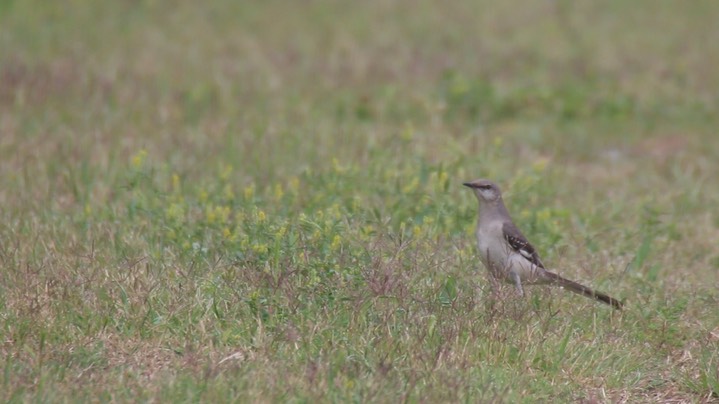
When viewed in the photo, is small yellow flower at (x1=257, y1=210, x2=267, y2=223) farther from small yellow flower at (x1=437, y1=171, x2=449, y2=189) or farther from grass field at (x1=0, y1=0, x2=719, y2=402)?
small yellow flower at (x1=437, y1=171, x2=449, y2=189)

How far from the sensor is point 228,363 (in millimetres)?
5738

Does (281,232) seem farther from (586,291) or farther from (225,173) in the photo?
(225,173)

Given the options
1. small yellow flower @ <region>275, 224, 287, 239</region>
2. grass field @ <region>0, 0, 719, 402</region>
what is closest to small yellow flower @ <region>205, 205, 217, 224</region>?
grass field @ <region>0, 0, 719, 402</region>

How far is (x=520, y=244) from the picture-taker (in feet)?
24.9

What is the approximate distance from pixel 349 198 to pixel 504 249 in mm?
1483

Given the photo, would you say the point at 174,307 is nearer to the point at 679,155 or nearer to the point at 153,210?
the point at 153,210

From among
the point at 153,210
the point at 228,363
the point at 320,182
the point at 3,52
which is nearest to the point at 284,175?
the point at 320,182

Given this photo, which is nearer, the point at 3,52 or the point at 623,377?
the point at 623,377

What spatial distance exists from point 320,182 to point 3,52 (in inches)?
238

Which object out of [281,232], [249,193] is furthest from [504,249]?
[249,193]

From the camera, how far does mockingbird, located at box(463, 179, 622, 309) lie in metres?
7.33

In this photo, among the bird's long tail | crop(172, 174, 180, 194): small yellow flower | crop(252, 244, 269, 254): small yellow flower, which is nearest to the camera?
crop(252, 244, 269, 254): small yellow flower

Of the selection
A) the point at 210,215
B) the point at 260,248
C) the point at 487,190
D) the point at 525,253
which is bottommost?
the point at 210,215

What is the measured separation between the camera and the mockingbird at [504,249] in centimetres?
733
